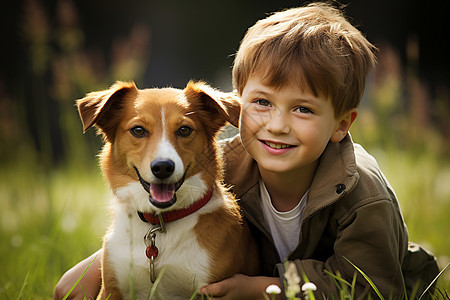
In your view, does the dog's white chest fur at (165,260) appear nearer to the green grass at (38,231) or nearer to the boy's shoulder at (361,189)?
the green grass at (38,231)

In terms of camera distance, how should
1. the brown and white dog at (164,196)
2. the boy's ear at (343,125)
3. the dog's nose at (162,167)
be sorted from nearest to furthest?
the dog's nose at (162,167), the brown and white dog at (164,196), the boy's ear at (343,125)

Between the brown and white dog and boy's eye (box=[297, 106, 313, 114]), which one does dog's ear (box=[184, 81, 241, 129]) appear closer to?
the brown and white dog

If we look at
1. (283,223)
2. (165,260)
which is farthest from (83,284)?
(283,223)

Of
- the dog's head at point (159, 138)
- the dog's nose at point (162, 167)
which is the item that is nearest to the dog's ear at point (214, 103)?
the dog's head at point (159, 138)

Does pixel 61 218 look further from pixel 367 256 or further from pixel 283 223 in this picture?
pixel 367 256

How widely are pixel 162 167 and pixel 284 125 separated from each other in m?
0.62

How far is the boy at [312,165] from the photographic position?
8.00 ft

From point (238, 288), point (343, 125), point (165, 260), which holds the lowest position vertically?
point (238, 288)

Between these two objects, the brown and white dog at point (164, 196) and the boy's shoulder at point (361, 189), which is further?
the boy's shoulder at point (361, 189)

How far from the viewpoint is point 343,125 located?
268cm

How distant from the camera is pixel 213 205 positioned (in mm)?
2461

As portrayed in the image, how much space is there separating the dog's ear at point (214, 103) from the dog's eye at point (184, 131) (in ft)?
0.44

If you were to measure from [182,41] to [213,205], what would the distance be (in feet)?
20.5

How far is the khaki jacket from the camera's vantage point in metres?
2.43
